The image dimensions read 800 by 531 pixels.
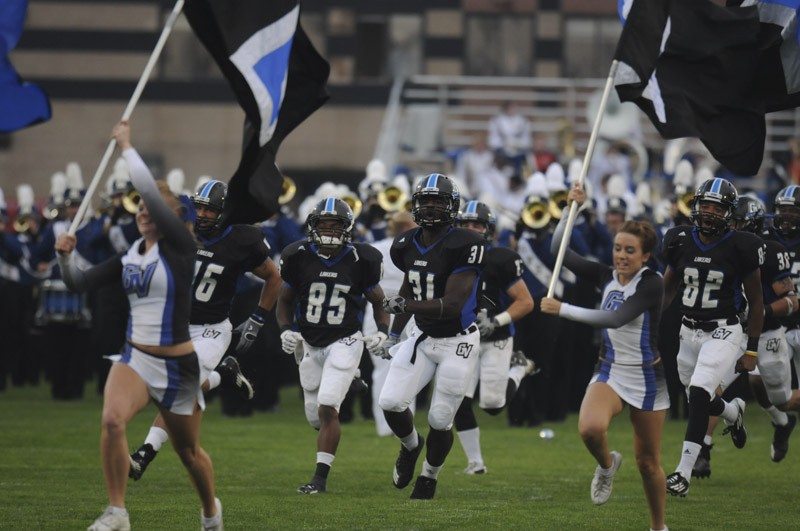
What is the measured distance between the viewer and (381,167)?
2039 centimetres

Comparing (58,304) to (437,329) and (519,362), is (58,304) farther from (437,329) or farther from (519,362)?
(437,329)

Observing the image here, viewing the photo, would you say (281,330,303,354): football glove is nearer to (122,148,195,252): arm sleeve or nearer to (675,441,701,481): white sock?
(675,441,701,481): white sock

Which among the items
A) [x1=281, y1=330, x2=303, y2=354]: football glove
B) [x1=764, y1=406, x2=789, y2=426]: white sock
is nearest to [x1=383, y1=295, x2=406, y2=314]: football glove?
[x1=281, y1=330, x2=303, y2=354]: football glove

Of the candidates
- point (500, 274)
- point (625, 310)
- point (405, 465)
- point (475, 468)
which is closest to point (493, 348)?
point (500, 274)

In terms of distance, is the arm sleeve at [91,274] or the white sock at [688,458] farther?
the white sock at [688,458]

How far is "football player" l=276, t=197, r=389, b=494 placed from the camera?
11594mm

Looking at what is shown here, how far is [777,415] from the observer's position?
1295 cm

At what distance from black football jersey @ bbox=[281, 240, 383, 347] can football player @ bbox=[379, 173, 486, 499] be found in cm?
67

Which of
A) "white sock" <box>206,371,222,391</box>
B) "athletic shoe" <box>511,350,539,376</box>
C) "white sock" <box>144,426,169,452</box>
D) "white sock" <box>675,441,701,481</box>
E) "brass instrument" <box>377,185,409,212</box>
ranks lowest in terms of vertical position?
"white sock" <box>144,426,169,452</box>

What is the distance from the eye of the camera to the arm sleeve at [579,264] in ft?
32.8

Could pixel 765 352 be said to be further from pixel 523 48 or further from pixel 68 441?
pixel 523 48

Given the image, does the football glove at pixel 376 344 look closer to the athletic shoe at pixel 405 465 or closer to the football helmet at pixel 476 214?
the athletic shoe at pixel 405 465

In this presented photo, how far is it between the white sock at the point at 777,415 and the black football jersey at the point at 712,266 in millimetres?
1633

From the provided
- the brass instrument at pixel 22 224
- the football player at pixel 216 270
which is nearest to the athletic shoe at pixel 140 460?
the football player at pixel 216 270
